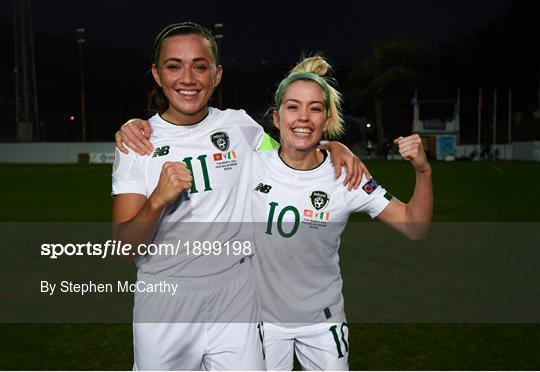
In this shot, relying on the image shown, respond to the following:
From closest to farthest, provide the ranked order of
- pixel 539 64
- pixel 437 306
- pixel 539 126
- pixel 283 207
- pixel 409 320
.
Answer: pixel 283 207
pixel 409 320
pixel 437 306
pixel 539 126
pixel 539 64

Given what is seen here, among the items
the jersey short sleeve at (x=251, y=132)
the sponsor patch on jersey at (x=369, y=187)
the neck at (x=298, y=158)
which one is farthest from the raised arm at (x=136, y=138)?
the sponsor patch on jersey at (x=369, y=187)

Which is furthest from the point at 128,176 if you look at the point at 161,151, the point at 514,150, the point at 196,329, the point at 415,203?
the point at 514,150

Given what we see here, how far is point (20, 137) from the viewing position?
47.6 m

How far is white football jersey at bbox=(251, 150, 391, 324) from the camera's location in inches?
130

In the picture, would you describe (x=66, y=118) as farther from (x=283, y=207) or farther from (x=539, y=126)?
(x=283, y=207)

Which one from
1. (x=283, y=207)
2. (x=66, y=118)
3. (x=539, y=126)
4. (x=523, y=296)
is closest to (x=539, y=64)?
(x=539, y=126)

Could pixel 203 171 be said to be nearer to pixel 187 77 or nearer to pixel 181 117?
pixel 181 117

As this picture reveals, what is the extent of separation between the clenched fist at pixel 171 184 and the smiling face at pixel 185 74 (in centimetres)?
45

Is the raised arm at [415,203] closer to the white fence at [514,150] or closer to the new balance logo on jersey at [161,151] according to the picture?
the new balance logo on jersey at [161,151]

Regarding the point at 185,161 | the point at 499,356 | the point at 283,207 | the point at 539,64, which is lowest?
the point at 499,356

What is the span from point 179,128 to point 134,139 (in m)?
A: 0.24

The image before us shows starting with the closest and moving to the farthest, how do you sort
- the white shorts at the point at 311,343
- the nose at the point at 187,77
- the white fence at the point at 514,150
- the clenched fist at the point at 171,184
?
the clenched fist at the point at 171,184
the nose at the point at 187,77
the white shorts at the point at 311,343
the white fence at the point at 514,150

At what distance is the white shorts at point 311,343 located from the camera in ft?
10.6

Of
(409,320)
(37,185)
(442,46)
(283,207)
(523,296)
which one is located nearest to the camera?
(283,207)
